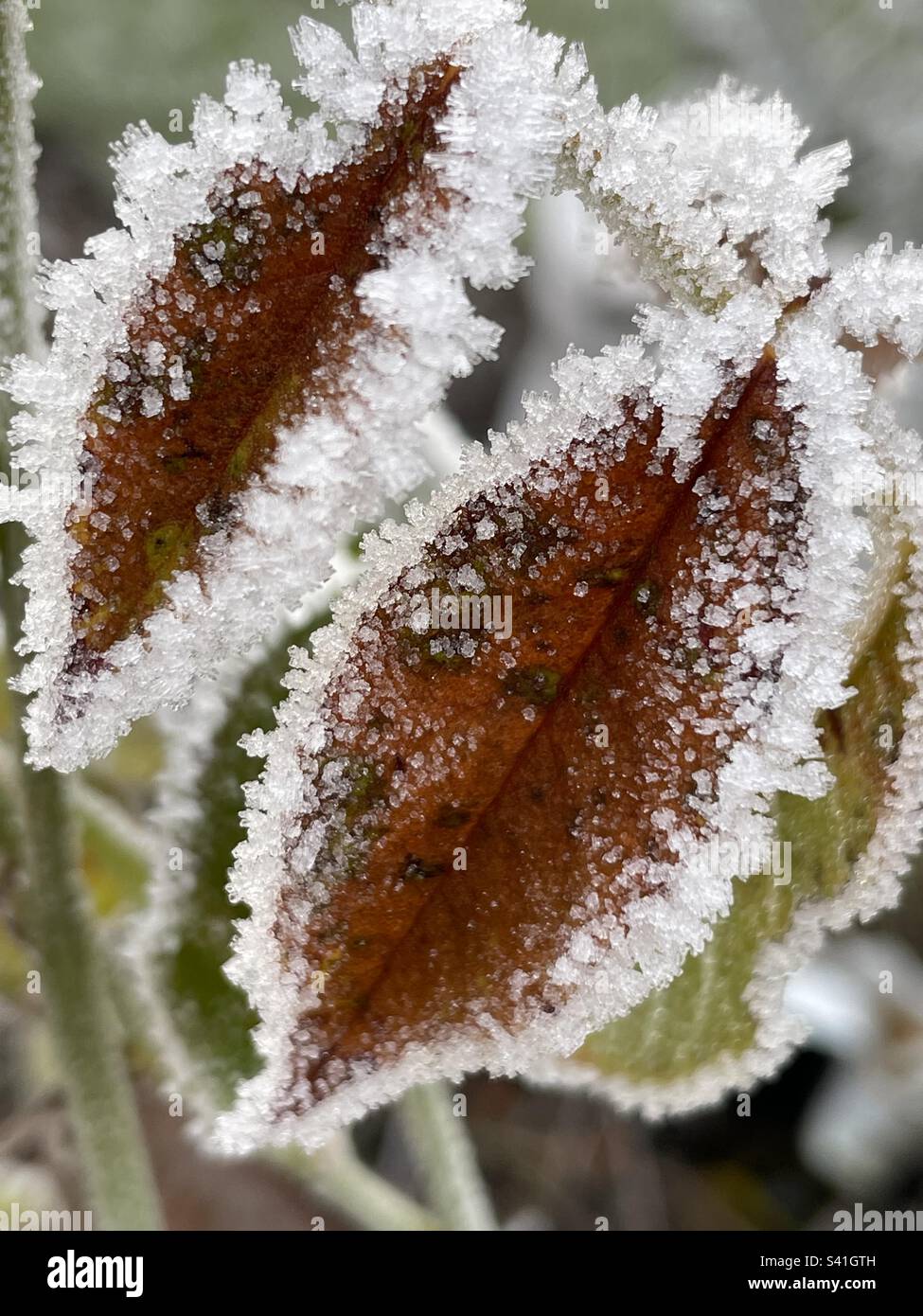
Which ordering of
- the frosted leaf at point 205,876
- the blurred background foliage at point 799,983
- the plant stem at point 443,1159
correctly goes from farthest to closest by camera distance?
the blurred background foliage at point 799,983 < the plant stem at point 443,1159 < the frosted leaf at point 205,876

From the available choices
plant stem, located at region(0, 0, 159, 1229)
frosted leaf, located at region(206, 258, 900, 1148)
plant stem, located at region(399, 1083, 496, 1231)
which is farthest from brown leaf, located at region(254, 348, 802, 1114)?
plant stem, located at region(399, 1083, 496, 1231)

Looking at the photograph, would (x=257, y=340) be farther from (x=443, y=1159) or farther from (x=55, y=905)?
(x=443, y=1159)

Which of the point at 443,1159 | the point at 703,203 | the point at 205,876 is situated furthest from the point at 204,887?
the point at 703,203

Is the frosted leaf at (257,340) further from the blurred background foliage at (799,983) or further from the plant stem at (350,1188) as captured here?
the plant stem at (350,1188)

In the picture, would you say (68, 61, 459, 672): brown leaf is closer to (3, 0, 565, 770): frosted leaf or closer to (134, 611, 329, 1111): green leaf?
(3, 0, 565, 770): frosted leaf

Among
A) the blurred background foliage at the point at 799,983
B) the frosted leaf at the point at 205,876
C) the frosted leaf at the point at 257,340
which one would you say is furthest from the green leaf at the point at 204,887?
the frosted leaf at the point at 257,340

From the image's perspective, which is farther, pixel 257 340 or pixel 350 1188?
pixel 350 1188

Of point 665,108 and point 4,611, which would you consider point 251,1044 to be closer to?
point 4,611
